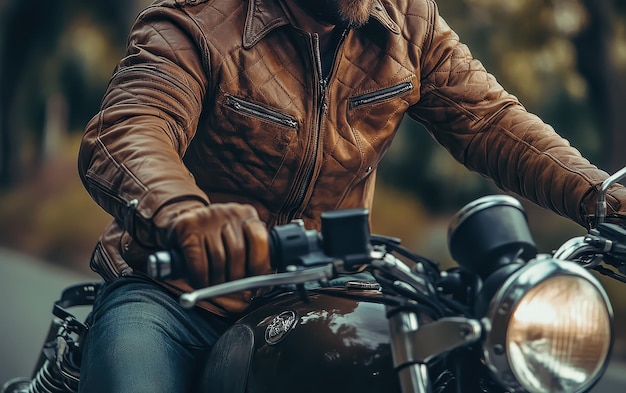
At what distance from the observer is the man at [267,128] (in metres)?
1.96

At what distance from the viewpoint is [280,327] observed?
1.78 metres

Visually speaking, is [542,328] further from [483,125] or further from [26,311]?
[26,311]

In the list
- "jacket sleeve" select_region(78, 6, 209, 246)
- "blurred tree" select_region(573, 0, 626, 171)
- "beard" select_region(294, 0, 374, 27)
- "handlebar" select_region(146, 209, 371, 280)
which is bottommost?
"handlebar" select_region(146, 209, 371, 280)

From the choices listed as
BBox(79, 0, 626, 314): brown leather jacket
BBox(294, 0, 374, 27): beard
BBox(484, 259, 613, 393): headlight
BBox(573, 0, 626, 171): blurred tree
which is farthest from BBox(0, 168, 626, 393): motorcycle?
BBox(573, 0, 626, 171): blurred tree

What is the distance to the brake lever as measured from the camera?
136 centimetres

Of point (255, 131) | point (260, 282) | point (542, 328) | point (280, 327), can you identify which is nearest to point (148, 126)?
point (255, 131)

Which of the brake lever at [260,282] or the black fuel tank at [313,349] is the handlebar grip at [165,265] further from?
the black fuel tank at [313,349]

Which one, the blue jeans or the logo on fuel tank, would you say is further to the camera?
the blue jeans

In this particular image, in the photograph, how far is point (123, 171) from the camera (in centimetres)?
181

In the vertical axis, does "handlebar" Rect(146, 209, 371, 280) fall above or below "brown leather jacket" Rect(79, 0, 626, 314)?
below

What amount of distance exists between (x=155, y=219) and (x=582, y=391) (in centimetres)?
65

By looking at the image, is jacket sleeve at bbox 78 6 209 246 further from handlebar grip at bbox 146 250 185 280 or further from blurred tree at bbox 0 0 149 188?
blurred tree at bbox 0 0 149 188

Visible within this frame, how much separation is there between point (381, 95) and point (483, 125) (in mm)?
288

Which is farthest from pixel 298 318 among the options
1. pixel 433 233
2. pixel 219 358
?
pixel 433 233
